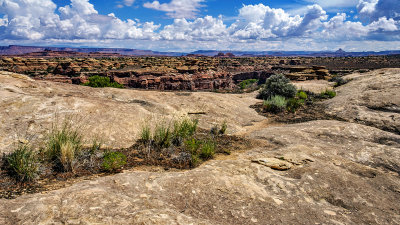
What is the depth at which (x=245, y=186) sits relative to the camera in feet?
13.6

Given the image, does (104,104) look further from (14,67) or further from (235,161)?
(14,67)

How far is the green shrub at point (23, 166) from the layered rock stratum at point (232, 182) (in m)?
0.91

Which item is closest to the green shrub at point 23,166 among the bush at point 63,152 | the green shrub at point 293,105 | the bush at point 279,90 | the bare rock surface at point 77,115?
the bush at point 63,152

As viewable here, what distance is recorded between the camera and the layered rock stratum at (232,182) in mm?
3041

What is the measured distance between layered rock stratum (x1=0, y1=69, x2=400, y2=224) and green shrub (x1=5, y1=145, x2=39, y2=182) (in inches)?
35.8

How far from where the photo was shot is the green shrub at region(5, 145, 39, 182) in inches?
161

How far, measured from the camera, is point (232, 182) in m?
4.20

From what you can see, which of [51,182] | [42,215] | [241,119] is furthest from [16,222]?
[241,119]

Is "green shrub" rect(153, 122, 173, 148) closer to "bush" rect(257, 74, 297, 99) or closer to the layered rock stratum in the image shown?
the layered rock stratum

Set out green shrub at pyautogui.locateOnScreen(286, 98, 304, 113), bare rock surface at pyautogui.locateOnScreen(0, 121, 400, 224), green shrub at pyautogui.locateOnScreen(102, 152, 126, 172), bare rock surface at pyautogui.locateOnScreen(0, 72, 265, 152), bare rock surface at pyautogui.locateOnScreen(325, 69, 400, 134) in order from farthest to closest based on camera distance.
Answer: green shrub at pyautogui.locateOnScreen(286, 98, 304, 113)
bare rock surface at pyautogui.locateOnScreen(325, 69, 400, 134)
bare rock surface at pyautogui.locateOnScreen(0, 72, 265, 152)
green shrub at pyautogui.locateOnScreen(102, 152, 126, 172)
bare rock surface at pyautogui.locateOnScreen(0, 121, 400, 224)

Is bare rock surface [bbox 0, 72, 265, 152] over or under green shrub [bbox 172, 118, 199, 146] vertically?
over

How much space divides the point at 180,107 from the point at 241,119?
2828mm

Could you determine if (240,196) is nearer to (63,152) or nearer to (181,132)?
(181,132)

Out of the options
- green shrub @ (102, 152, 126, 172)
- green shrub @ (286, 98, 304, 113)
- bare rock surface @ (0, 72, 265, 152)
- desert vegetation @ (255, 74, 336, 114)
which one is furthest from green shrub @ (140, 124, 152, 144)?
green shrub @ (286, 98, 304, 113)
